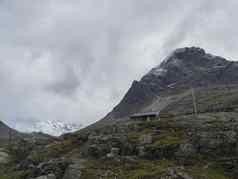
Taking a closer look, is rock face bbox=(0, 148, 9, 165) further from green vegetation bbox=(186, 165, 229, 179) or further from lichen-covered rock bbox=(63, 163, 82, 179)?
green vegetation bbox=(186, 165, 229, 179)

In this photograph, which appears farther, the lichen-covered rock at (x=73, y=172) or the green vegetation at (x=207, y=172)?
the lichen-covered rock at (x=73, y=172)

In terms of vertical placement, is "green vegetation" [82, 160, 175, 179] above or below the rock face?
below

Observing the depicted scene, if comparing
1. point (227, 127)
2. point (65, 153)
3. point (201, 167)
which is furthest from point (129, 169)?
point (65, 153)

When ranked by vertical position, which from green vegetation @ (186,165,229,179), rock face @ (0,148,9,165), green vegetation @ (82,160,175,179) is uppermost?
rock face @ (0,148,9,165)

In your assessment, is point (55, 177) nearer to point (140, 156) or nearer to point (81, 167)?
point (81, 167)

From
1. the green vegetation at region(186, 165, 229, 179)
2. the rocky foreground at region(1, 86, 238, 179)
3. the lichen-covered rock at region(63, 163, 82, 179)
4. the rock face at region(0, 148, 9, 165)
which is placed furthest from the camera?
the rock face at region(0, 148, 9, 165)

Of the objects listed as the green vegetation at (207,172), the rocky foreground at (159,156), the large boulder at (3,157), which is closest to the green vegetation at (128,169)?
the rocky foreground at (159,156)

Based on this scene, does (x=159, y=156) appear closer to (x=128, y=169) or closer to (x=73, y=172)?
(x=128, y=169)

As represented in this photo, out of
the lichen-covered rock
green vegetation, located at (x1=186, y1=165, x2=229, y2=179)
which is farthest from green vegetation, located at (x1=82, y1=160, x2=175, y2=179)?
green vegetation, located at (x1=186, y1=165, x2=229, y2=179)

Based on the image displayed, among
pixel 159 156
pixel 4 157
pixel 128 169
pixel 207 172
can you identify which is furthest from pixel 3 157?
pixel 207 172

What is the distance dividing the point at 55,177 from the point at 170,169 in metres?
19.7

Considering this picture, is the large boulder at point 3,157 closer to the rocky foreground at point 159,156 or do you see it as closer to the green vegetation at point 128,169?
the rocky foreground at point 159,156

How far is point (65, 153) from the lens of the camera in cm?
7925

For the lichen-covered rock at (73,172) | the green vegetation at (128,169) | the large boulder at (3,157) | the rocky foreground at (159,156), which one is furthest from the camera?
the large boulder at (3,157)
